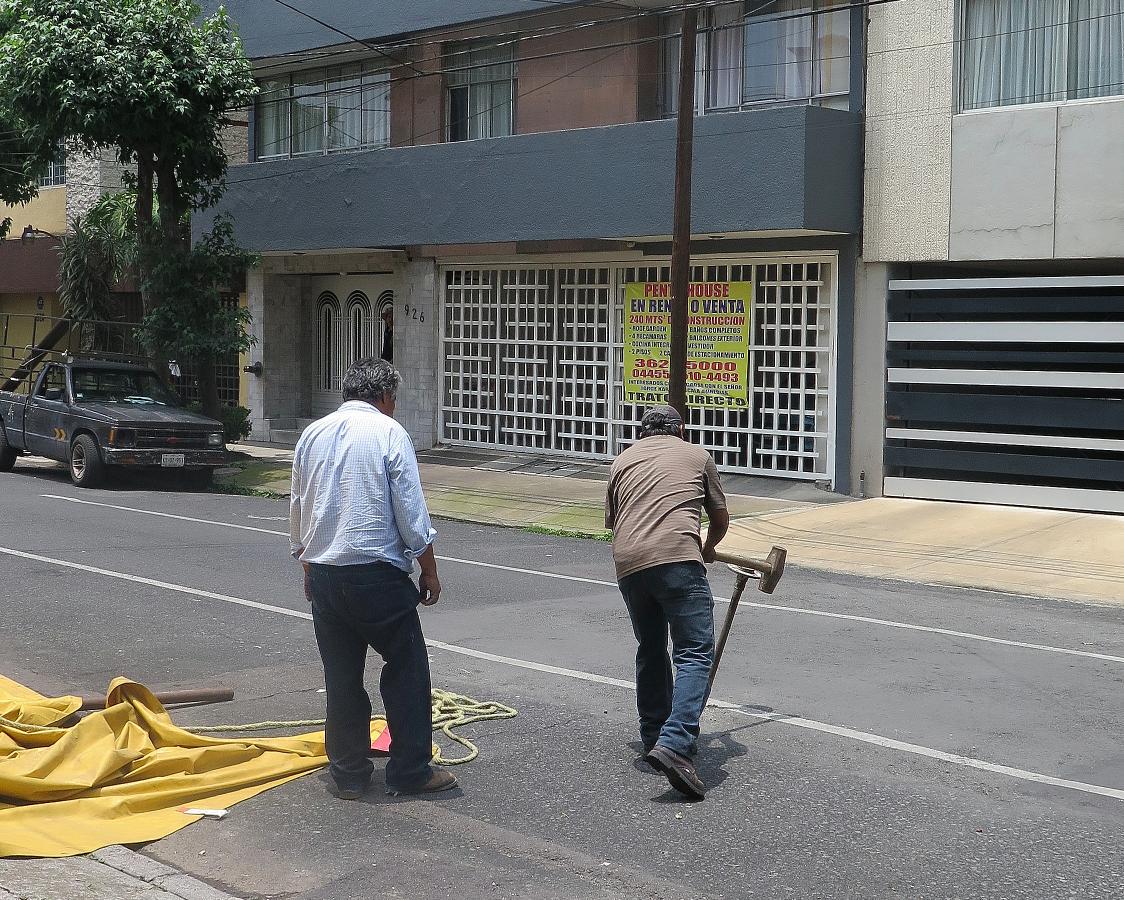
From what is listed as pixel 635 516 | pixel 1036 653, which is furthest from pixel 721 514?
pixel 1036 653

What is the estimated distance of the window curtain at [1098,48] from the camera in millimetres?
16016

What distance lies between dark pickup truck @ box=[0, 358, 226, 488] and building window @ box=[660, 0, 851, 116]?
8.18m

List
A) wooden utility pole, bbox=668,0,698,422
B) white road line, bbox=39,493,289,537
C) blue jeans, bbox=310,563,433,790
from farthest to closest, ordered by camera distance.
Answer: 1. wooden utility pole, bbox=668,0,698,422
2. white road line, bbox=39,493,289,537
3. blue jeans, bbox=310,563,433,790

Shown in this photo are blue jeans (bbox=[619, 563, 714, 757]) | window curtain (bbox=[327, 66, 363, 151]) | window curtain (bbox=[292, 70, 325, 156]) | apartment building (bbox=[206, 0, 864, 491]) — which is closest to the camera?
blue jeans (bbox=[619, 563, 714, 757])

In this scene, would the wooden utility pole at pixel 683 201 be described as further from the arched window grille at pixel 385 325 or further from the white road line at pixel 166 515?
the arched window grille at pixel 385 325

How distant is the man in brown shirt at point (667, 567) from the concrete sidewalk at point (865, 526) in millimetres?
6518

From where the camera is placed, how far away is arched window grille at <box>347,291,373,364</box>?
25578 millimetres

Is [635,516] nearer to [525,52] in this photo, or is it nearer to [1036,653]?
[1036,653]

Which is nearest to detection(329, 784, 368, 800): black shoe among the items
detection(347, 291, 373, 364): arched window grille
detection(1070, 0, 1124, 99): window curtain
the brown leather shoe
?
the brown leather shoe

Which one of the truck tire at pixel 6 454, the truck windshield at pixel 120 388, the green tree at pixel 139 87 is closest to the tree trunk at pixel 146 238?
the green tree at pixel 139 87

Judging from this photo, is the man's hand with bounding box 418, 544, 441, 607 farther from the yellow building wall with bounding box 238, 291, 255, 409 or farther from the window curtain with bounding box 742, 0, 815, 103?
the yellow building wall with bounding box 238, 291, 255, 409

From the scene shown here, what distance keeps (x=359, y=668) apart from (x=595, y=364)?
15.3 meters

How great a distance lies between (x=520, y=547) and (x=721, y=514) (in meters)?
7.95

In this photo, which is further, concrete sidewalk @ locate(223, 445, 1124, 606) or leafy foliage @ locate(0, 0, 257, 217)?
leafy foliage @ locate(0, 0, 257, 217)
